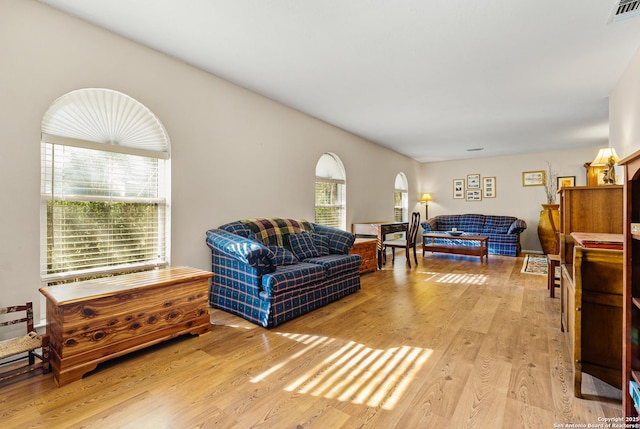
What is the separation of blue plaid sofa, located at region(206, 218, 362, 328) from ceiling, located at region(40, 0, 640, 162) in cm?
171

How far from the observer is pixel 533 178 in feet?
24.2

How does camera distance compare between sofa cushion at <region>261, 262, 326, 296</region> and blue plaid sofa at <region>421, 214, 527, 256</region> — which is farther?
blue plaid sofa at <region>421, 214, 527, 256</region>

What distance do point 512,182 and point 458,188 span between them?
49.6 inches

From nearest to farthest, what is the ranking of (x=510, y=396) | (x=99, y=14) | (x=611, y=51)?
(x=510, y=396)
(x=99, y=14)
(x=611, y=51)

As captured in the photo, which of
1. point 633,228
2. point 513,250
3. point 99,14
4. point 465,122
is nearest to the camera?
point 633,228

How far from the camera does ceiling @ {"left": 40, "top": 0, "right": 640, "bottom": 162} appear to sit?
7.19ft

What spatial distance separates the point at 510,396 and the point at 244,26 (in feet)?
10.0

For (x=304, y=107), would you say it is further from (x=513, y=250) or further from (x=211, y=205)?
(x=513, y=250)

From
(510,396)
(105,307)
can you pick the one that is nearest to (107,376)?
(105,307)

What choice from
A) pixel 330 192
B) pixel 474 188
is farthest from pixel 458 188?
pixel 330 192

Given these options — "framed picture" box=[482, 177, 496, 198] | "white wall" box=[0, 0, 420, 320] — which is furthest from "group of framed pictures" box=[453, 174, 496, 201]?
"white wall" box=[0, 0, 420, 320]

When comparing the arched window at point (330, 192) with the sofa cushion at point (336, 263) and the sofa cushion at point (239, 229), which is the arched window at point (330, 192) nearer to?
the sofa cushion at point (336, 263)

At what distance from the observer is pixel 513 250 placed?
657cm

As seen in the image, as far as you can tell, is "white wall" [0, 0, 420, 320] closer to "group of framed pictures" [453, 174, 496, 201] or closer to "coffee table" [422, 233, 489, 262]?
"coffee table" [422, 233, 489, 262]
